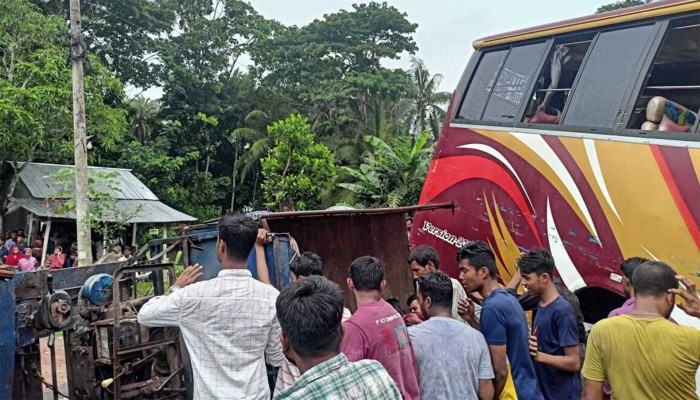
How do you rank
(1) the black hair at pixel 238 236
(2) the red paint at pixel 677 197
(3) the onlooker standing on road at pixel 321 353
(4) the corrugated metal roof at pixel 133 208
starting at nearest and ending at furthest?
1. (3) the onlooker standing on road at pixel 321 353
2. (1) the black hair at pixel 238 236
3. (2) the red paint at pixel 677 197
4. (4) the corrugated metal roof at pixel 133 208

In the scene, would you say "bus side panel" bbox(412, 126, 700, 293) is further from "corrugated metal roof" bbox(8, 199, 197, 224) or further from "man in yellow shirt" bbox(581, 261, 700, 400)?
"corrugated metal roof" bbox(8, 199, 197, 224)

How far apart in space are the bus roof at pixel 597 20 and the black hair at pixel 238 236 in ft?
11.6

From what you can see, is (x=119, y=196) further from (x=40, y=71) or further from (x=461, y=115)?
(x=461, y=115)

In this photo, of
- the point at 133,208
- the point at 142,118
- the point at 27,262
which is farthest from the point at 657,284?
the point at 142,118

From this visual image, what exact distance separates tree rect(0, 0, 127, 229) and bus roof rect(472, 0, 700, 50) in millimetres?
12477

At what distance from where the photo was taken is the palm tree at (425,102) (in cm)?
2480

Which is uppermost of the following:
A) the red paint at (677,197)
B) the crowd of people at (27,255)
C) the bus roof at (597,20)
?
the bus roof at (597,20)

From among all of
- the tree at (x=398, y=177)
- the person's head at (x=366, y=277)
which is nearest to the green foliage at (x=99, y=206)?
the tree at (x=398, y=177)

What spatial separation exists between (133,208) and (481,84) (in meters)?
16.0

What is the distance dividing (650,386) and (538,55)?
363 centimetres

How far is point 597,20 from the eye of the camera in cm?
509

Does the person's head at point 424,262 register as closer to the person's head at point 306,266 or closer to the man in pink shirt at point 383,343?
the person's head at point 306,266

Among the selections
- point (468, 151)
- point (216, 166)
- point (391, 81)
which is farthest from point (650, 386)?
point (216, 166)

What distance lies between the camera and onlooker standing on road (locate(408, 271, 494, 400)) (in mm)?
2961
